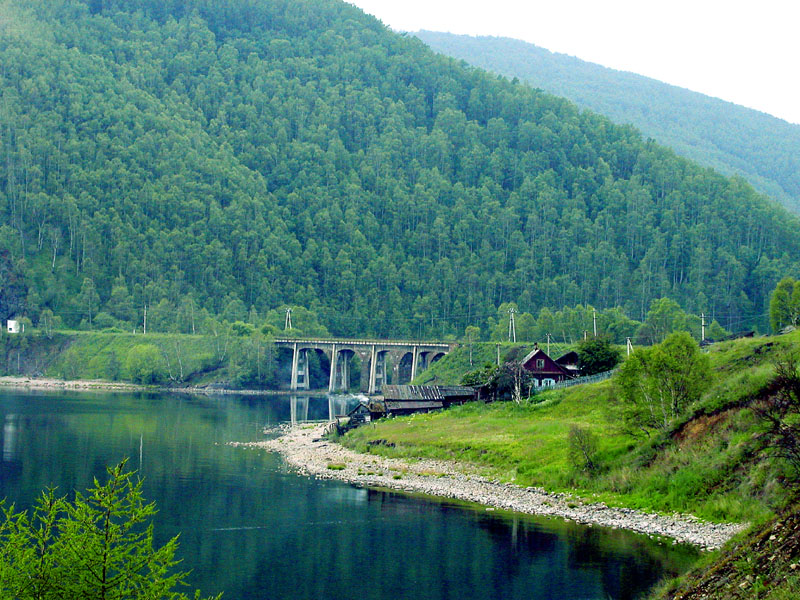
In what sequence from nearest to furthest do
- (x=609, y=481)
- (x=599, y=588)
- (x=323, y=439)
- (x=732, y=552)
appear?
Answer: 1. (x=732, y=552)
2. (x=599, y=588)
3. (x=609, y=481)
4. (x=323, y=439)

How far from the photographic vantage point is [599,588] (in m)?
37.6

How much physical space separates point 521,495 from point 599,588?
17615mm

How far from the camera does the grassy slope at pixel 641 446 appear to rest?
44.5 meters

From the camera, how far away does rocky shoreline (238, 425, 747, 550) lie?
43.5 metres

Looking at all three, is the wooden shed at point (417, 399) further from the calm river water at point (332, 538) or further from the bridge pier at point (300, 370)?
the bridge pier at point (300, 370)

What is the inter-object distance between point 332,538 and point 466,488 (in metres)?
14.6

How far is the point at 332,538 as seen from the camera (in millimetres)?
46156

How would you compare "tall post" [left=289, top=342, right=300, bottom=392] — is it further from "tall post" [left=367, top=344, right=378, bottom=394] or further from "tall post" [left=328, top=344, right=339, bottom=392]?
"tall post" [left=367, top=344, right=378, bottom=394]

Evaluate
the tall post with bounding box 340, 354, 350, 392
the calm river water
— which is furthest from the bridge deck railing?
the calm river water

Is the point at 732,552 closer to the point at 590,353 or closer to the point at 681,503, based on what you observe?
the point at 681,503

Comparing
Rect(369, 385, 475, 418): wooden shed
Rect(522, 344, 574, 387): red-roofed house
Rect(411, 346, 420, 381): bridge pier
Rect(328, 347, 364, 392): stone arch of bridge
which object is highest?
Rect(522, 344, 574, 387): red-roofed house

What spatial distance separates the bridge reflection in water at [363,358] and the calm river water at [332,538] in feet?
277

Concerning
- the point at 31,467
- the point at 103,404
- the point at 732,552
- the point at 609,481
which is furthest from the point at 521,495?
the point at 103,404

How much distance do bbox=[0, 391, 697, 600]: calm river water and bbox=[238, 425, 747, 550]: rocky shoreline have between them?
4.68 feet
